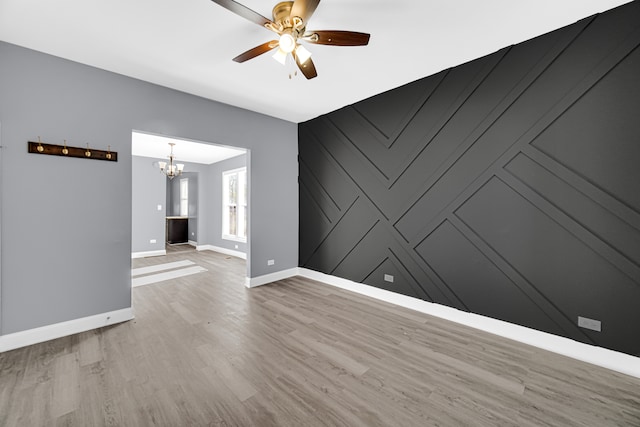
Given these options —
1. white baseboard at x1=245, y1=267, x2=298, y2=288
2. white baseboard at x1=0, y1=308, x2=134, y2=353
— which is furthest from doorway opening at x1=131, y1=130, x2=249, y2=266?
white baseboard at x1=0, y1=308, x2=134, y2=353

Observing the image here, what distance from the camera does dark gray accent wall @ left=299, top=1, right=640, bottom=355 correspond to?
6.56 feet

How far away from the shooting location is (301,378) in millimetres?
1919

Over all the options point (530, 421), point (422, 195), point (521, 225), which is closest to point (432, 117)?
point (422, 195)

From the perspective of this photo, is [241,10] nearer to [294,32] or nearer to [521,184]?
[294,32]

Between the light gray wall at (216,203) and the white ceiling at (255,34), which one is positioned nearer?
the white ceiling at (255,34)

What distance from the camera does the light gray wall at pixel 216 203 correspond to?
7.11 meters

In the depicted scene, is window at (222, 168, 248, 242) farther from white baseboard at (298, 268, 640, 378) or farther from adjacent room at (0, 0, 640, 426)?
white baseboard at (298, 268, 640, 378)

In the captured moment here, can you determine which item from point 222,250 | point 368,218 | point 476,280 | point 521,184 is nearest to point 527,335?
point 476,280

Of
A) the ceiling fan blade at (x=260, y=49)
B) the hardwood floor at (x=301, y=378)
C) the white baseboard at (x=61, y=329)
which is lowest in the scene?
the hardwood floor at (x=301, y=378)

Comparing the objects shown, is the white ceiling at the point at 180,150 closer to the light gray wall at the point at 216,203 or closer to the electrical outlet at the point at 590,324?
the light gray wall at the point at 216,203

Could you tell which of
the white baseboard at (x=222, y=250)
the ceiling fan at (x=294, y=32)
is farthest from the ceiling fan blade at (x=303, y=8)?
the white baseboard at (x=222, y=250)

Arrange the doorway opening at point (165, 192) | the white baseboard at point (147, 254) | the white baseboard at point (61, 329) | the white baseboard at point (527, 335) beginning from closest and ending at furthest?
the white baseboard at point (527, 335)
the white baseboard at point (61, 329)
the doorway opening at point (165, 192)
the white baseboard at point (147, 254)

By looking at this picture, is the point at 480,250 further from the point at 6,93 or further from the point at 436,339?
the point at 6,93

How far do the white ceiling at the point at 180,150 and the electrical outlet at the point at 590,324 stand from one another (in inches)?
212
